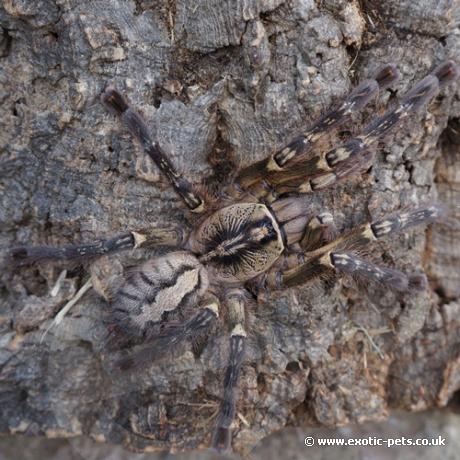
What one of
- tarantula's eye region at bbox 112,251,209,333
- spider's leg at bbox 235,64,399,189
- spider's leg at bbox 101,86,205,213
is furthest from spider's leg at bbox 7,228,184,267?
spider's leg at bbox 235,64,399,189

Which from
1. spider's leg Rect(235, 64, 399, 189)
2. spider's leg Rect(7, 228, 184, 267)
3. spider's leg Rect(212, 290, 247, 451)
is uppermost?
spider's leg Rect(7, 228, 184, 267)

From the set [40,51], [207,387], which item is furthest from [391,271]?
[40,51]

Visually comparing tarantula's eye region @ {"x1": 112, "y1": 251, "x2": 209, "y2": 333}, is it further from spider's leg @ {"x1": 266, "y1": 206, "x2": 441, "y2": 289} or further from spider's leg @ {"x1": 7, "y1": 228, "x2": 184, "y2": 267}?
spider's leg @ {"x1": 266, "y1": 206, "x2": 441, "y2": 289}

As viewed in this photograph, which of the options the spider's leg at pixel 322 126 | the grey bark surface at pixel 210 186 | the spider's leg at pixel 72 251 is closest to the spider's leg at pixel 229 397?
the grey bark surface at pixel 210 186

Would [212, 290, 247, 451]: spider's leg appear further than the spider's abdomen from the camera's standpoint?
No

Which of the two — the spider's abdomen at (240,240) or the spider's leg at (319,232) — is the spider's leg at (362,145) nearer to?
the spider's leg at (319,232)

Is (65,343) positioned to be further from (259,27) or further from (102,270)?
(259,27)
